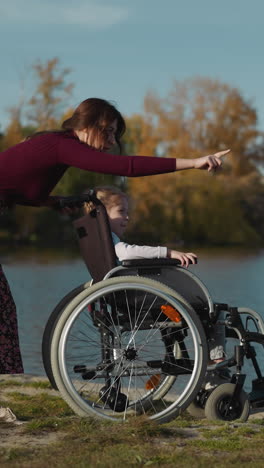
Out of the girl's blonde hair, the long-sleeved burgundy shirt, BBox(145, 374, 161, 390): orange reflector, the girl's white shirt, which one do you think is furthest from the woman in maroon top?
BBox(145, 374, 161, 390): orange reflector

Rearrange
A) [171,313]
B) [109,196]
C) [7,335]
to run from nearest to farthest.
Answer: [171,313] → [7,335] → [109,196]

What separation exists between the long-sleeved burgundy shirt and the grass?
4.00 ft

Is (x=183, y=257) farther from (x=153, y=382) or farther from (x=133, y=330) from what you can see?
(x=153, y=382)

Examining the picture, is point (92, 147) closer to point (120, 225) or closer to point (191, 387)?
point (120, 225)

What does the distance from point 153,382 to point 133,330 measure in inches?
26.8

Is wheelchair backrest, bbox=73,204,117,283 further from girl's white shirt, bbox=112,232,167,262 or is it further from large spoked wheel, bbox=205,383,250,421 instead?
large spoked wheel, bbox=205,383,250,421

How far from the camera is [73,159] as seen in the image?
4.30 meters

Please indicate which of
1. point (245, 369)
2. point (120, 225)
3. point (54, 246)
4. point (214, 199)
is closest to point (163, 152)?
point (214, 199)

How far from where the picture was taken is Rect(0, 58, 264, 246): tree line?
140ft

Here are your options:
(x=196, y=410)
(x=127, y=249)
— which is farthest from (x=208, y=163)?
(x=196, y=410)

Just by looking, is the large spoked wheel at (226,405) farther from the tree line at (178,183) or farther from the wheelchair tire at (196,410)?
the tree line at (178,183)

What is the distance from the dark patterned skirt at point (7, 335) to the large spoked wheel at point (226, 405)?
110 centimetres

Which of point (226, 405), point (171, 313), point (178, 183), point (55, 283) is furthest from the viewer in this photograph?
point (178, 183)

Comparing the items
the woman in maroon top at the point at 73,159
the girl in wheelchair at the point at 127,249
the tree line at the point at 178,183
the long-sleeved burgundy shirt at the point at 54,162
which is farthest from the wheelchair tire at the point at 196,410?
the tree line at the point at 178,183
